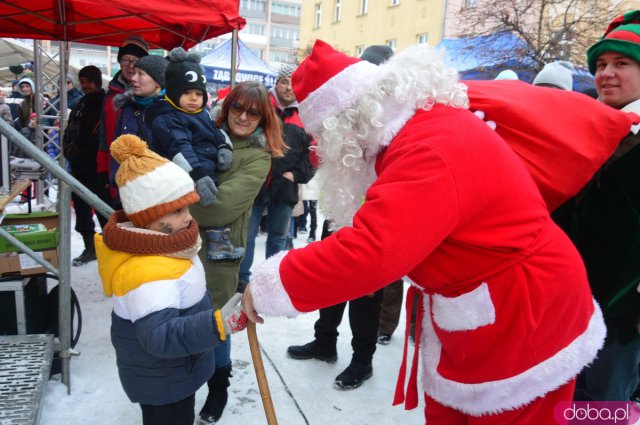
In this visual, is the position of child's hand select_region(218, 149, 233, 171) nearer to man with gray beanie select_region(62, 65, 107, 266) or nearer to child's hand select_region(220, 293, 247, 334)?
child's hand select_region(220, 293, 247, 334)

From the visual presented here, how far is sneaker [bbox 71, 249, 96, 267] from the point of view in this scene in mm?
4853

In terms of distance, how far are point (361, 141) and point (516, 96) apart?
22.0 inches

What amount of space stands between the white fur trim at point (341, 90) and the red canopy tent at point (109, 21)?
91.3 inches

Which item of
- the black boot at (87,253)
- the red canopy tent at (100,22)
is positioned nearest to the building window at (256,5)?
the red canopy tent at (100,22)

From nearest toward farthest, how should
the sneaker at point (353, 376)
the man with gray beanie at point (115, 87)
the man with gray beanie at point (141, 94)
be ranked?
the sneaker at point (353, 376) < the man with gray beanie at point (141, 94) < the man with gray beanie at point (115, 87)

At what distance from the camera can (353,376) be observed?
2.95 m

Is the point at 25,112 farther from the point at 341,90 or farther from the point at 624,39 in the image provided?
the point at 624,39

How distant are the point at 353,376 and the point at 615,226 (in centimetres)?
181

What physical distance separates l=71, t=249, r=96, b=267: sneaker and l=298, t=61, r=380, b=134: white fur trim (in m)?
4.28

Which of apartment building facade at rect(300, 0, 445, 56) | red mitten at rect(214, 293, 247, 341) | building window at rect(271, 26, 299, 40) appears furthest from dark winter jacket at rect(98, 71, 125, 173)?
building window at rect(271, 26, 299, 40)

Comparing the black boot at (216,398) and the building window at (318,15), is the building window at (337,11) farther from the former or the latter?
the black boot at (216,398)

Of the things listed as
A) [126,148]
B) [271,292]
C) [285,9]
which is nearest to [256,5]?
[285,9]

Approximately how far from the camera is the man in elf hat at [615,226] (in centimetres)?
168

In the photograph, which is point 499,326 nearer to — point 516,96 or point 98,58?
point 516,96
